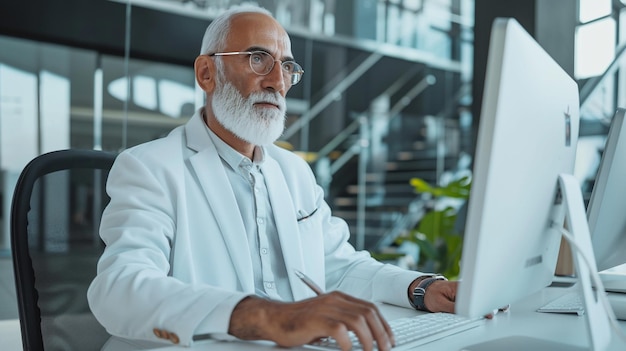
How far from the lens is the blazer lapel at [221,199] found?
4.83ft

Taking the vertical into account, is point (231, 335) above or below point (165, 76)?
below

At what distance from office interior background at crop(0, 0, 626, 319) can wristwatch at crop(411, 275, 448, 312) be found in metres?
0.92

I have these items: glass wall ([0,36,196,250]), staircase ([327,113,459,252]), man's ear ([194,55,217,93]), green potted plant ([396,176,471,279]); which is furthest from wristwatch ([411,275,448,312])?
staircase ([327,113,459,252])

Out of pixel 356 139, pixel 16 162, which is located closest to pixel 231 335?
pixel 16 162

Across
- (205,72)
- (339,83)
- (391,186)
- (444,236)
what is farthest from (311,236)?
(391,186)

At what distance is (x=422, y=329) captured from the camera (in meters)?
1.15

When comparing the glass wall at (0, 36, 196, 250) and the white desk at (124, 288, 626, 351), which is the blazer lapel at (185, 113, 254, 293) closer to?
the white desk at (124, 288, 626, 351)

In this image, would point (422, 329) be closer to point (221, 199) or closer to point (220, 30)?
point (221, 199)

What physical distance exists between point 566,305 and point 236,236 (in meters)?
0.74

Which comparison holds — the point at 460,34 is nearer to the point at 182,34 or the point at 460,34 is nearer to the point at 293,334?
the point at 182,34

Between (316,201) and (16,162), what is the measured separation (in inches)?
139

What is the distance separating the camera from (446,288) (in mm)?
1368

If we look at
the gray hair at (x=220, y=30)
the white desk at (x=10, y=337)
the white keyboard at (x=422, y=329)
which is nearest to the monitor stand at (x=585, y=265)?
the white keyboard at (x=422, y=329)

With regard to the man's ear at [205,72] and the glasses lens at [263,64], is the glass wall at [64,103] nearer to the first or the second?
the man's ear at [205,72]
